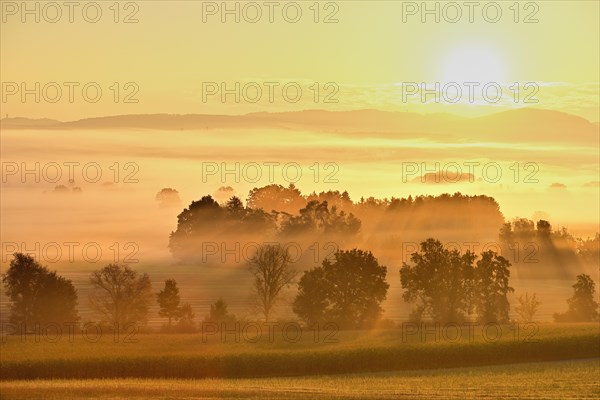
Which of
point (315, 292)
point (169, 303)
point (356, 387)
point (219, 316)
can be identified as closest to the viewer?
point (356, 387)

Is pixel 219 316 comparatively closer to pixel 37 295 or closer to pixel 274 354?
pixel 37 295

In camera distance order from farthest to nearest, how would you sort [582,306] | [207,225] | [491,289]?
[207,225] < [582,306] < [491,289]

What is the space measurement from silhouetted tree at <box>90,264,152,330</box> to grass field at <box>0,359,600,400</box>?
32.7 m

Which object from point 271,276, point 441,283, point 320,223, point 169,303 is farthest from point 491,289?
point 320,223

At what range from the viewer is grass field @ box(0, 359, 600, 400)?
53531 mm

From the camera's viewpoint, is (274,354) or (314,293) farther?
(314,293)

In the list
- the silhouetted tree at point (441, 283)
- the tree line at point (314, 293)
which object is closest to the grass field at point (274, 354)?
the tree line at point (314, 293)

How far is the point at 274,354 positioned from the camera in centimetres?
7231

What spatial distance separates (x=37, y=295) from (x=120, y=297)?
6537 mm

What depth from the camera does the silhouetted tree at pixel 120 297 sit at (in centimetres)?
9781

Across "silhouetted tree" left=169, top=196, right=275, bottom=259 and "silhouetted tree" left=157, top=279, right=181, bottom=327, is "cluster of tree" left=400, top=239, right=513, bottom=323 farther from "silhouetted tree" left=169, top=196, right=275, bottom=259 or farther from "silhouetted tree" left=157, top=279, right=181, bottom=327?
"silhouetted tree" left=169, top=196, right=275, bottom=259

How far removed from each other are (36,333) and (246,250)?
1841 inches

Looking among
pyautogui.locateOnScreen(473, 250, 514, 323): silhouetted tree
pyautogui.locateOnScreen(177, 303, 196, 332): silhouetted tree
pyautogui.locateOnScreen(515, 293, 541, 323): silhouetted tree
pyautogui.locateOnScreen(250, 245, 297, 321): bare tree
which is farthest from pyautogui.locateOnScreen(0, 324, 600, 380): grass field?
pyautogui.locateOnScreen(515, 293, 541, 323): silhouetted tree

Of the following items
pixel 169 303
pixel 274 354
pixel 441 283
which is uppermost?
pixel 441 283
